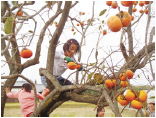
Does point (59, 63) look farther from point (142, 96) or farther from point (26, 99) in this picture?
point (142, 96)

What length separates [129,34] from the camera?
4.86 feet

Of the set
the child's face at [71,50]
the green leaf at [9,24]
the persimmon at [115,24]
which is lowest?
the child's face at [71,50]

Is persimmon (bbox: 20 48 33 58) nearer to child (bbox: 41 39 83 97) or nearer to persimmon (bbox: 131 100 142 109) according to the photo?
child (bbox: 41 39 83 97)

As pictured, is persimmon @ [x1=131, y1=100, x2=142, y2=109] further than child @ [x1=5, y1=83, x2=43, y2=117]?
No

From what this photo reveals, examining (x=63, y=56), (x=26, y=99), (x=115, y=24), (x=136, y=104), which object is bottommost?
(x=26, y=99)

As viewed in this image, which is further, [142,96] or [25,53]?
[25,53]

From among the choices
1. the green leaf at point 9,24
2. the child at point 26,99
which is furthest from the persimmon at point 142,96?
the child at point 26,99

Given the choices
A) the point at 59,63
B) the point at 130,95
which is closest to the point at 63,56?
the point at 59,63

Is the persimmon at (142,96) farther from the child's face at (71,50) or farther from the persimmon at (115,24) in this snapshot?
the child's face at (71,50)

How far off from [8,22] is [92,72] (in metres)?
0.73

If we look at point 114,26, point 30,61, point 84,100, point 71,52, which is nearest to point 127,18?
point 114,26

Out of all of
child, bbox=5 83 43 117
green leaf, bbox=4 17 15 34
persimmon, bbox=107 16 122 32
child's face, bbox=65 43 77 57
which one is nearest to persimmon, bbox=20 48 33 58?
green leaf, bbox=4 17 15 34

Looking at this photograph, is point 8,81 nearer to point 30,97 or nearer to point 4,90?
point 4,90

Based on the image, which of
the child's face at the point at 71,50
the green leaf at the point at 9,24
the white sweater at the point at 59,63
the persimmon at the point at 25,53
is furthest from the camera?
the white sweater at the point at 59,63
